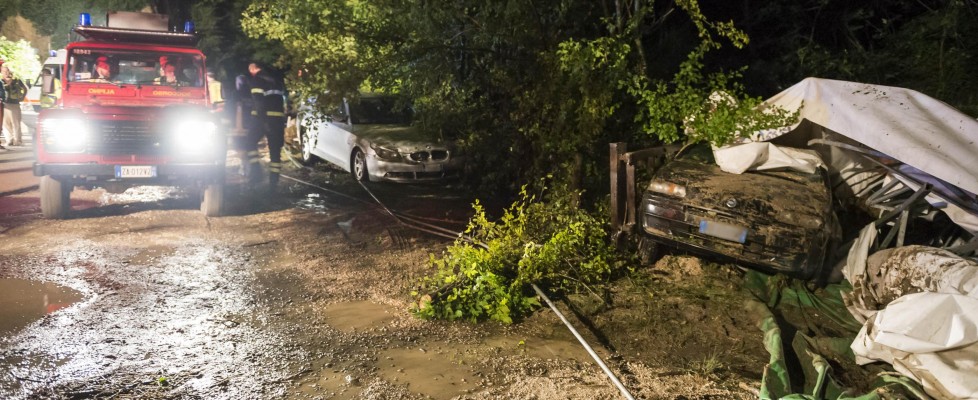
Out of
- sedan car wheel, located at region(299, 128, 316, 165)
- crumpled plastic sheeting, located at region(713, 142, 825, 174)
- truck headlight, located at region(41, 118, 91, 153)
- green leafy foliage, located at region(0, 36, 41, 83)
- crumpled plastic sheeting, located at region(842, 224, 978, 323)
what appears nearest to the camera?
crumpled plastic sheeting, located at region(842, 224, 978, 323)

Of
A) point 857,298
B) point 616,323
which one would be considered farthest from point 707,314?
point 857,298

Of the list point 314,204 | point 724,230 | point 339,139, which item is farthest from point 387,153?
point 724,230

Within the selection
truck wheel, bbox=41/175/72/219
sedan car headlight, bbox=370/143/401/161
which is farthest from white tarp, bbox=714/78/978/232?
truck wheel, bbox=41/175/72/219

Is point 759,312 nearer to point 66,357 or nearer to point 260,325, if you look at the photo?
point 260,325

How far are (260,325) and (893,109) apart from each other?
17.6 ft

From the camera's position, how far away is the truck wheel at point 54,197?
8461 mm

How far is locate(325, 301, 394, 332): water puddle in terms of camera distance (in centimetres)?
530

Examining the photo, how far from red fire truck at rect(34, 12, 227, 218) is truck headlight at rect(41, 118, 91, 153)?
0.03ft

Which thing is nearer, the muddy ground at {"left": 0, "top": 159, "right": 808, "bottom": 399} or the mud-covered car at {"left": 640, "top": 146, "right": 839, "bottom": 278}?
the muddy ground at {"left": 0, "top": 159, "right": 808, "bottom": 399}

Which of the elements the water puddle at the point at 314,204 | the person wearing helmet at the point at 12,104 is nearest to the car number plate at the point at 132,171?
the water puddle at the point at 314,204

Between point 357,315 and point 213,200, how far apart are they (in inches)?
173

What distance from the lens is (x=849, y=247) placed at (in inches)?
239

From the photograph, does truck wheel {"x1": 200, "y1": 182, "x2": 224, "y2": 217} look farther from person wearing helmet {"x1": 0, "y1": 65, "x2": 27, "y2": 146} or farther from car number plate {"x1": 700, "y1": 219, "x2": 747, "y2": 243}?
person wearing helmet {"x1": 0, "y1": 65, "x2": 27, "y2": 146}

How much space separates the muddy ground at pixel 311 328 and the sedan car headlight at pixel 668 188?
34.7 inches
